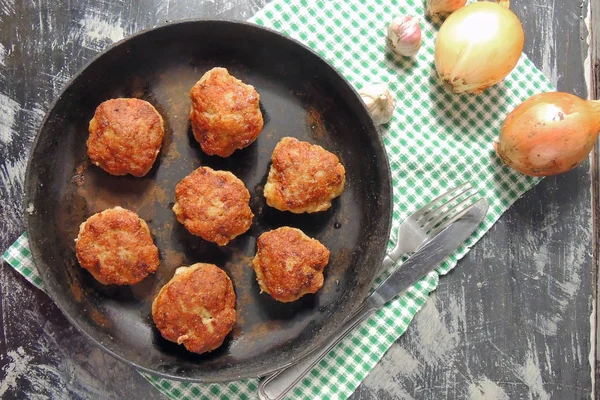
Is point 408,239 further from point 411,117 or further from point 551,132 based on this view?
point 551,132

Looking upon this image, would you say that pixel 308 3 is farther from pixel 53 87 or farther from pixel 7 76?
pixel 7 76

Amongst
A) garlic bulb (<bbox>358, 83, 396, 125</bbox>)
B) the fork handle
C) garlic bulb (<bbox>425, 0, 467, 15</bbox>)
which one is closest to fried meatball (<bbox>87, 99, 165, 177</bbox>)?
garlic bulb (<bbox>358, 83, 396, 125</bbox>)

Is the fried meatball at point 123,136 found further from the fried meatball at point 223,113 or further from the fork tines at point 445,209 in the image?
the fork tines at point 445,209

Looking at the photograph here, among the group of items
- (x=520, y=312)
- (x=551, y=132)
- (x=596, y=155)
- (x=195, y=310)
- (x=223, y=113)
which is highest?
(x=223, y=113)

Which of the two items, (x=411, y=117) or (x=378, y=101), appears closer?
(x=378, y=101)

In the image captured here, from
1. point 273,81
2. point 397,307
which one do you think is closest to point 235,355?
point 397,307

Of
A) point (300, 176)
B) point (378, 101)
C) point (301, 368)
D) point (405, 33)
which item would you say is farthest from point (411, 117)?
point (301, 368)

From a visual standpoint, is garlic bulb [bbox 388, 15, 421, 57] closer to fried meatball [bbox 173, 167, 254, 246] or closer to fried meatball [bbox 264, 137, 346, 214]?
fried meatball [bbox 264, 137, 346, 214]
